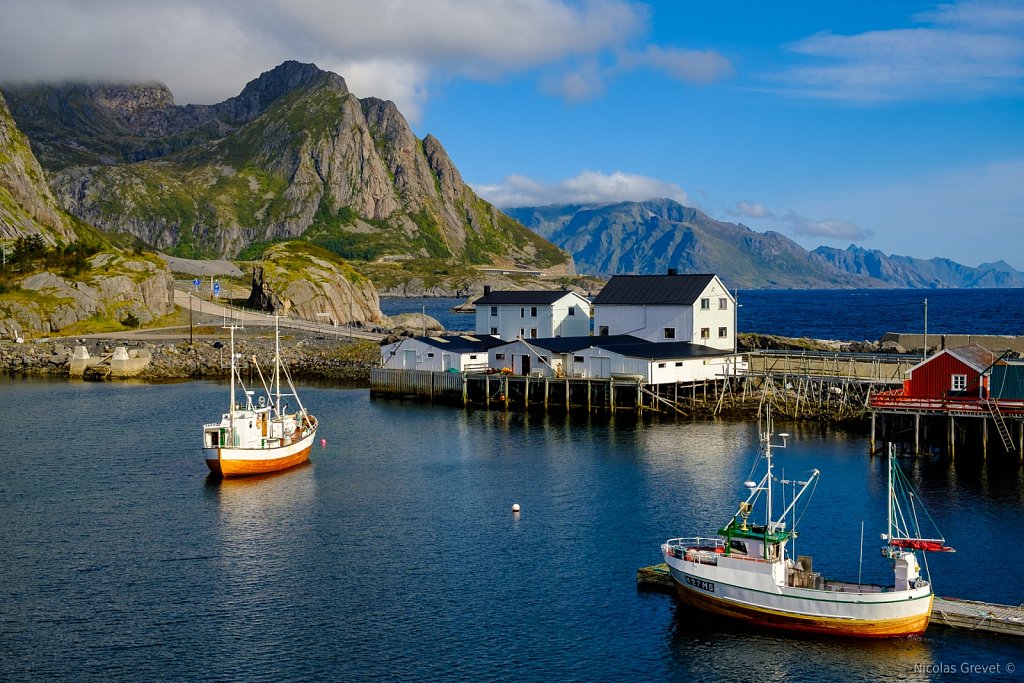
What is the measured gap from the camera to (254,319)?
165 metres

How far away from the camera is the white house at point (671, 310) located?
96.7 meters

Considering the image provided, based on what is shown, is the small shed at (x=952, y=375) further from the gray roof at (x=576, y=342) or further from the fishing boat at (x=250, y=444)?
the fishing boat at (x=250, y=444)

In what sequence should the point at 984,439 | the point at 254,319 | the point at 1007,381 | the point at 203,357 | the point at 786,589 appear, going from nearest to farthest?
the point at 786,589, the point at 984,439, the point at 1007,381, the point at 203,357, the point at 254,319

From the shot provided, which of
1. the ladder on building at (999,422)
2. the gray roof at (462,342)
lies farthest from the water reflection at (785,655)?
the gray roof at (462,342)

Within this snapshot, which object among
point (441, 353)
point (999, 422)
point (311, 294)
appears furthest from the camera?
point (311, 294)

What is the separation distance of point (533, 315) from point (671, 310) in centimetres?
1697

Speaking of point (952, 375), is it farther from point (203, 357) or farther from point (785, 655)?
point (203, 357)

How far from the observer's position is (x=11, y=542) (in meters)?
48.2

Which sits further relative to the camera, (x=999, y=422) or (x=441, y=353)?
(x=441, y=353)

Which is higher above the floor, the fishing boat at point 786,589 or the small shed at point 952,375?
the small shed at point 952,375

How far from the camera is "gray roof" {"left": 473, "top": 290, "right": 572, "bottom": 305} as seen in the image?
107m

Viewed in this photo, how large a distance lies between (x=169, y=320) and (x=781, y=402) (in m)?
108

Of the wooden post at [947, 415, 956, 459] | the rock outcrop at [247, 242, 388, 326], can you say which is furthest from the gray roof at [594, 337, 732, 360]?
the rock outcrop at [247, 242, 388, 326]

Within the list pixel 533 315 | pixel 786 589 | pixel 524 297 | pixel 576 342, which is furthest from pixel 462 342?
pixel 786 589
